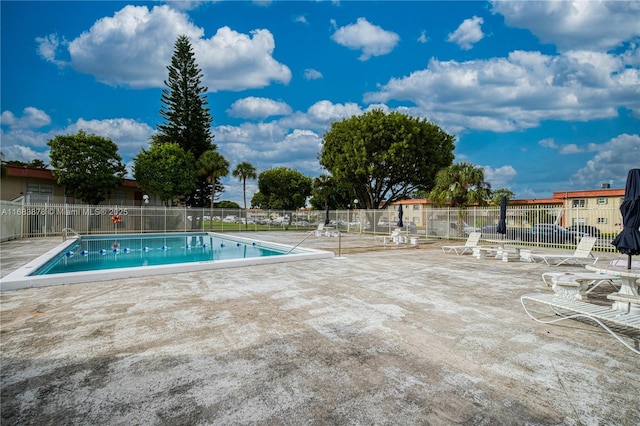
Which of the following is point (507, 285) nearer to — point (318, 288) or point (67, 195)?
point (318, 288)

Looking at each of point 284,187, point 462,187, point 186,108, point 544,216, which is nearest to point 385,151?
point 462,187

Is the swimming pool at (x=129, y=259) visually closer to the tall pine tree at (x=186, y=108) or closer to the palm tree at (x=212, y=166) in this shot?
the palm tree at (x=212, y=166)

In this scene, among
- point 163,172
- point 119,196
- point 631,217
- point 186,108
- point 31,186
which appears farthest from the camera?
point 186,108

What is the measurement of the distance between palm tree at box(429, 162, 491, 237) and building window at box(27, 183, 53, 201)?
27.7 m

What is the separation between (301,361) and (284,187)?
131 feet

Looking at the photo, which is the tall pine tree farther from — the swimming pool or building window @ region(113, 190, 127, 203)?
the swimming pool

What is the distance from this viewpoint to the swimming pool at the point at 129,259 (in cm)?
669

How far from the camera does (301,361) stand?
3113 mm

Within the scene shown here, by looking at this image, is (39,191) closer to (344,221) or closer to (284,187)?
(344,221)

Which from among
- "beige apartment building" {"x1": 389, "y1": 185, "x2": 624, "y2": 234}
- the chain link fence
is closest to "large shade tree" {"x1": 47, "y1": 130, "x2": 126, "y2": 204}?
the chain link fence

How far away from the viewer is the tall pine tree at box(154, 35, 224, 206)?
105ft

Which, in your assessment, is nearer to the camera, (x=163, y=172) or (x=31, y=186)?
(x=31, y=186)

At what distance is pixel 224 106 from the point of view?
34531mm

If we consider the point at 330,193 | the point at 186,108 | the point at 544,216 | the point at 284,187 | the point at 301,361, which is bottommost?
the point at 301,361
